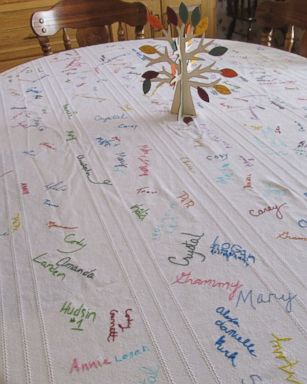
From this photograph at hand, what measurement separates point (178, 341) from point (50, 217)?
1.13 feet

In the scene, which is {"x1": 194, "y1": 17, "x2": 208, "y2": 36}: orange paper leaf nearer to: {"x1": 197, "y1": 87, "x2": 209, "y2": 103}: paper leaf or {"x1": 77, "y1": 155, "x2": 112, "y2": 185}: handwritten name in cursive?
{"x1": 197, "y1": 87, "x2": 209, "y2": 103}: paper leaf

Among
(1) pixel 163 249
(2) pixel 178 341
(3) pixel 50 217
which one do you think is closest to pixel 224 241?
(1) pixel 163 249

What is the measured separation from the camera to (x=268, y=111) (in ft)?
3.48

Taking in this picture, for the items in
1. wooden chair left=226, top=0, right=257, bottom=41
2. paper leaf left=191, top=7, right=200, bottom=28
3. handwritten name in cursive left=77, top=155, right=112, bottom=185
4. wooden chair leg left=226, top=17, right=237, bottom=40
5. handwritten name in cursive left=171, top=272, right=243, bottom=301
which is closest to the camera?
handwritten name in cursive left=171, top=272, right=243, bottom=301

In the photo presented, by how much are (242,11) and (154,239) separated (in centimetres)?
323

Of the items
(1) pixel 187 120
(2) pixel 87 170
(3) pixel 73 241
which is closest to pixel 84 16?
(1) pixel 187 120

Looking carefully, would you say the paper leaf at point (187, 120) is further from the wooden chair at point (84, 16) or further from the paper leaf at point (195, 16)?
the wooden chair at point (84, 16)

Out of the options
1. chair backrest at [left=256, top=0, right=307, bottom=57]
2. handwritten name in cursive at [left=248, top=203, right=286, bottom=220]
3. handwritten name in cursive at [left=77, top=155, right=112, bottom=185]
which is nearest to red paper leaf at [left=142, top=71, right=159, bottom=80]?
handwritten name in cursive at [left=77, top=155, right=112, bottom=185]

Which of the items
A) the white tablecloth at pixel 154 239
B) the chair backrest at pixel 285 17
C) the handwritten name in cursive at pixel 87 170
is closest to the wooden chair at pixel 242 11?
the chair backrest at pixel 285 17

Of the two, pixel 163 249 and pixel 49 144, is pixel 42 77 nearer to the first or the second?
pixel 49 144

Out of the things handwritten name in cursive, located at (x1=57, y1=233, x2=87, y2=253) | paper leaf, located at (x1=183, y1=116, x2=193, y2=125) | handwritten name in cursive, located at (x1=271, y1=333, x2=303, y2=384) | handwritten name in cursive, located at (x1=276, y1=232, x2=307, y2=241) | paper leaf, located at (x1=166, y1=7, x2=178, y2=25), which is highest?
paper leaf, located at (x1=166, y1=7, x2=178, y2=25)

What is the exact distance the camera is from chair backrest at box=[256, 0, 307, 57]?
57.3 inches

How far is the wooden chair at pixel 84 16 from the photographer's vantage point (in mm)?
1612

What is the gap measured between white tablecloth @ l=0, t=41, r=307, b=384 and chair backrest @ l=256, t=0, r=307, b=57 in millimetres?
419
